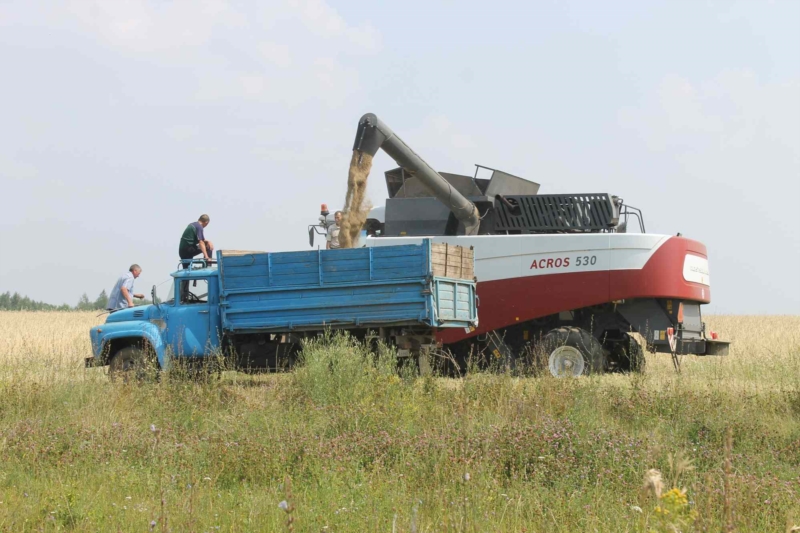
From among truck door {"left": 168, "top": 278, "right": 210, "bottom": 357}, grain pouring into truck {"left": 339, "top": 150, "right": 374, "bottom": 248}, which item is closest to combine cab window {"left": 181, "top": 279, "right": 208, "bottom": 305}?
truck door {"left": 168, "top": 278, "right": 210, "bottom": 357}

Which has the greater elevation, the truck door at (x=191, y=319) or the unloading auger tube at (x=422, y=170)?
the unloading auger tube at (x=422, y=170)

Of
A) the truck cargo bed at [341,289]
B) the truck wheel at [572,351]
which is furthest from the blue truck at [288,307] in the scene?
the truck wheel at [572,351]

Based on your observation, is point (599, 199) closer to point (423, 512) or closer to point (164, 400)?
point (164, 400)

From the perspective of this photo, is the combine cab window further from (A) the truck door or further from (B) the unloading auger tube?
(B) the unloading auger tube

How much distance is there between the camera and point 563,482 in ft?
19.6

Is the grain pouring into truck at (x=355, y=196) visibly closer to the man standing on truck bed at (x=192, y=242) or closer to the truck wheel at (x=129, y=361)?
the man standing on truck bed at (x=192, y=242)

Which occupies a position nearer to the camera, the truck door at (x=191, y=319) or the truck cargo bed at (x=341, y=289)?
the truck cargo bed at (x=341, y=289)

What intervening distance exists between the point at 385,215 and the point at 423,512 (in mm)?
9819

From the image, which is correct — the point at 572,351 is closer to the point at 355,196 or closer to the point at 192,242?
the point at 355,196

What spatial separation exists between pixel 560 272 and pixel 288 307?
14.1ft

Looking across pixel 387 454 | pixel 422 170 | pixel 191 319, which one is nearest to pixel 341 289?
pixel 191 319

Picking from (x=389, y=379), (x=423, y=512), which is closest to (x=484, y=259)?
(x=389, y=379)

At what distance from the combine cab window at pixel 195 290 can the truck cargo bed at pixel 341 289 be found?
0.51 meters

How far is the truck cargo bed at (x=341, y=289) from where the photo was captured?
11.6 meters
